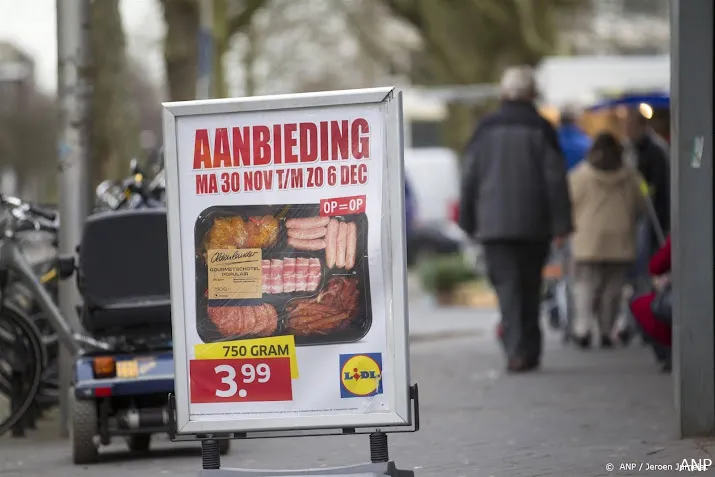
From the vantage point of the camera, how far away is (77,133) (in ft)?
33.7

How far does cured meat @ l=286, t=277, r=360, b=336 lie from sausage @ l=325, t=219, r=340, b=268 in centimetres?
8

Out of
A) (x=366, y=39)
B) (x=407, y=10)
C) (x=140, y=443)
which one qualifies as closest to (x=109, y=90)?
(x=140, y=443)

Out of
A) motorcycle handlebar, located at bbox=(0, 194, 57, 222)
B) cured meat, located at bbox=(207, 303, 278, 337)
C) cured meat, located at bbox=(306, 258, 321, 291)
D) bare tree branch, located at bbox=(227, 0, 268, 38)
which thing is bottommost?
cured meat, located at bbox=(207, 303, 278, 337)

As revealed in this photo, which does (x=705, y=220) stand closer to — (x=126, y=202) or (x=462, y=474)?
(x=462, y=474)

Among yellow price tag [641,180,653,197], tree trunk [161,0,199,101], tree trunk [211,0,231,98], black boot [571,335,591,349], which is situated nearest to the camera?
yellow price tag [641,180,653,197]

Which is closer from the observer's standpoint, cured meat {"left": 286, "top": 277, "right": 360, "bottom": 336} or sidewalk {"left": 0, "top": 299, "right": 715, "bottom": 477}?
cured meat {"left": 286, "top": 277, "right": 360, "bottom": 336}

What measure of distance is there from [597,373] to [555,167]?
1.57m

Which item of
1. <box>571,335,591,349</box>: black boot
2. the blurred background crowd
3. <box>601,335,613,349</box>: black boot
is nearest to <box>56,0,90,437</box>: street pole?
the blurred background crowd

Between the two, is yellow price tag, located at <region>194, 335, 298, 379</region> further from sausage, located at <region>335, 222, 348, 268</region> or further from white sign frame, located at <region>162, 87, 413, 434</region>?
sausage, located at <region>335, 222, 348, 268</region>

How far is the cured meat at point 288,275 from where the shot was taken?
6363 mm

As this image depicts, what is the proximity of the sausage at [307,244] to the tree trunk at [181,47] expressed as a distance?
16238 millimetres

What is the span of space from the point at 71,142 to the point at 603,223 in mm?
5747

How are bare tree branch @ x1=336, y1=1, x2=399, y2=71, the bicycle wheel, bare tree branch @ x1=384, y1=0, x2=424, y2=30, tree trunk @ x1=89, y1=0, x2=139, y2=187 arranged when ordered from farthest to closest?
1. bare tree branch @ x1=336, y1=1, x2=399, y2=71
2. bare tree branch @ x1=384, y1=0, x2=424, y2=30
3. tree trunk @ x1=89, y1=0, x2=139, y2=187
4. the bicycle wheel

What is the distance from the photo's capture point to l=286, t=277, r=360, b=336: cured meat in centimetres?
632
